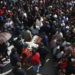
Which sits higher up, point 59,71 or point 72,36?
point 72,36

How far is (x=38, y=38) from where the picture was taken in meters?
16.5

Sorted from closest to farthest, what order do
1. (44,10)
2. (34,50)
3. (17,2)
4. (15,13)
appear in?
(34,50) → (15,13) → (44,10) → (17,2)

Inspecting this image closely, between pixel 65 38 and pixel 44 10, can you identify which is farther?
pixel 44 10

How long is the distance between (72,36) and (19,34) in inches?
137

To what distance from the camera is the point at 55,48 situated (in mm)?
15734

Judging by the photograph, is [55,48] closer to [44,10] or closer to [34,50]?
[34,50]

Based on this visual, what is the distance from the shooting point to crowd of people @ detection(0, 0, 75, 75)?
46.1 ft

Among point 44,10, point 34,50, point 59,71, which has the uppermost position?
point 44,10

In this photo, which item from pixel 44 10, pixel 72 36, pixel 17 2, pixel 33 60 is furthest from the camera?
pixel 17 2

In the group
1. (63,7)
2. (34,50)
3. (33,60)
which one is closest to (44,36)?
(34,50)

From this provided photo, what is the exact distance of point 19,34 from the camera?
18344 mm

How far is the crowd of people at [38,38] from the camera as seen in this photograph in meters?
14.1

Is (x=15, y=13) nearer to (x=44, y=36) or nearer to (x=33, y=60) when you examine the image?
(x=44, y=36)

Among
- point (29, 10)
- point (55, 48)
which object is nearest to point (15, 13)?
point (29, 10)
